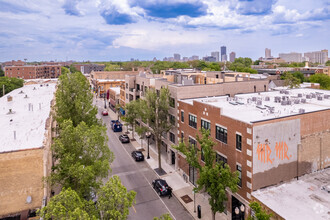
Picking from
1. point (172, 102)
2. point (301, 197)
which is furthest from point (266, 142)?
point (172, 102)

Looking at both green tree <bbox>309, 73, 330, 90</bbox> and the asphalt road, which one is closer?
the asphalt road

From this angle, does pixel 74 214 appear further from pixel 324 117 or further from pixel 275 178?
pixel 324 117

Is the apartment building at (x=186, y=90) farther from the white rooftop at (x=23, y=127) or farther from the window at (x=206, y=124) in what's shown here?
the white rooftop at (x=23, y=127)

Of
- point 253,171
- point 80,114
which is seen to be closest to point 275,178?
point 253,171

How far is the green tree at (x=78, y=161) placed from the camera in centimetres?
1953

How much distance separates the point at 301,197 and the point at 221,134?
29.2ft

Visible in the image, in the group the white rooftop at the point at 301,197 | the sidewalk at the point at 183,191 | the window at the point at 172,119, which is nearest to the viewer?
the white rooftop at the point at 301,197

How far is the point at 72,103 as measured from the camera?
1225 inches

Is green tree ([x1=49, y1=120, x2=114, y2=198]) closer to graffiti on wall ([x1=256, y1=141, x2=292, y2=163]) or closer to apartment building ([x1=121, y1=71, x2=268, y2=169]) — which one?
graffiti on wall ([x1=256, y1=141, x2=292, y2=163])

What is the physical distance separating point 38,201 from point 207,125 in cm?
1850

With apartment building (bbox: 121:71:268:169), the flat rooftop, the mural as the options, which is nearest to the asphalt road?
apartment building (bbox: 121:71:268:169)

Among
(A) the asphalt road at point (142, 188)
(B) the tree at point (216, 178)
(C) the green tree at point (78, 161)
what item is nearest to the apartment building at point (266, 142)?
(B) the tree at point (216, 178)

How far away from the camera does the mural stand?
68.9 ft

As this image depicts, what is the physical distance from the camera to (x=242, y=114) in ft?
82.7
